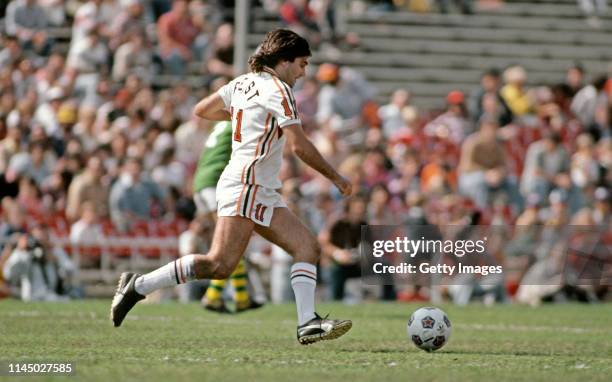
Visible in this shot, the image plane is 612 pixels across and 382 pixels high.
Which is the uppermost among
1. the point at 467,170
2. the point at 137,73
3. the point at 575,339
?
the point at 137,73

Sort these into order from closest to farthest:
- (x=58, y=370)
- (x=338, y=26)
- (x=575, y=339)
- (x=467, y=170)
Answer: (x=58, y=370) → (x=575, y=339) → (x=467, y=170) → (x=338, y=26)

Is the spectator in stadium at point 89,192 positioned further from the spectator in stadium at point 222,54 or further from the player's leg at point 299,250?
the player's leg at point 299,250

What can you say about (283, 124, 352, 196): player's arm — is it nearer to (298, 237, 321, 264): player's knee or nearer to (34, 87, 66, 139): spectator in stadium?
(298, 237, 321, 264): player's knee

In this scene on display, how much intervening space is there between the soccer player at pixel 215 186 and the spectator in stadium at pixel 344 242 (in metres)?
4.40

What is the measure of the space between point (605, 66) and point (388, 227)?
8739 millimetres

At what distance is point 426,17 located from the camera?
25.3m

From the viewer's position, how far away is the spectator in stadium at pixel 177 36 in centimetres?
2225

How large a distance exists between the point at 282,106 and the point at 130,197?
9.85m

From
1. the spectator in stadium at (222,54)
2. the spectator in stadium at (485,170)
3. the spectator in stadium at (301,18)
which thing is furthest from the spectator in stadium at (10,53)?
the spectator in stadium at (485,170)

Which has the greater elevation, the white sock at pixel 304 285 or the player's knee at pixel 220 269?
the player's knee at pixel 220 269

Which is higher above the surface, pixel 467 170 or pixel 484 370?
pixel 467 170

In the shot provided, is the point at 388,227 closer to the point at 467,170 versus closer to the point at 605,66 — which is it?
the point at 467,170

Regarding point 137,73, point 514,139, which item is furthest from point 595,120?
point 137,73

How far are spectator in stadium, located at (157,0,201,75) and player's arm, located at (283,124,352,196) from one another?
13.8m
